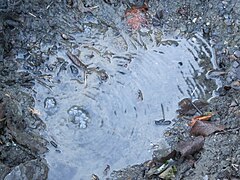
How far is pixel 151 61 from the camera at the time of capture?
148 inches

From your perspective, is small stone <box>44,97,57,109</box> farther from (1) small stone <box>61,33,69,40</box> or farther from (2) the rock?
(1) small stone <box>61,33,69,40</box>

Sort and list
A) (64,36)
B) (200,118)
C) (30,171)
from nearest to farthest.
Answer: (30,171) < (200,118) < (64,36)

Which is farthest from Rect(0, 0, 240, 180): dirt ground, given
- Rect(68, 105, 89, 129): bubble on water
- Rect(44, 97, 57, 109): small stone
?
Rect(68, 105, 89, 129): bubble on water

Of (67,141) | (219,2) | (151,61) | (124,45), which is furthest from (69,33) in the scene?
(219,2)

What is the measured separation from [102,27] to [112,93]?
638 millimetres

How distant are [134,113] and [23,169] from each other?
91 cm

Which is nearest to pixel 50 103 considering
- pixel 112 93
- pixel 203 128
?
pixel 112 93

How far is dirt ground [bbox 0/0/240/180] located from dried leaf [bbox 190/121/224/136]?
39mm

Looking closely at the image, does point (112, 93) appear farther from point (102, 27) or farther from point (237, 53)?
point (237, 53)

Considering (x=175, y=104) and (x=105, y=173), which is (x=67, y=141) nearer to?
(x=105, y=173)

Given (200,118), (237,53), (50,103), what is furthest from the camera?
(237,53)

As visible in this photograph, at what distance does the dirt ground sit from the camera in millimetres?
3182

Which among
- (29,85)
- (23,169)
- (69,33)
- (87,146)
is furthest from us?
(69,33)

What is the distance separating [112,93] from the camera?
362cm
